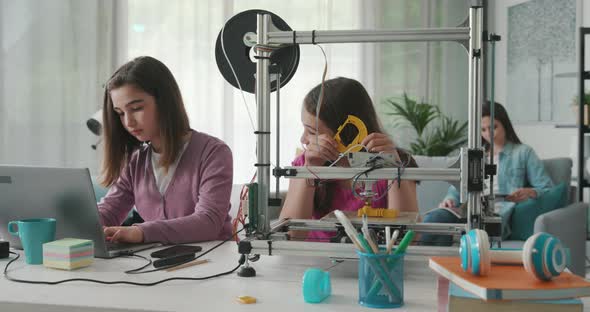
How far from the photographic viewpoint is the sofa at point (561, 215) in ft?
8.53

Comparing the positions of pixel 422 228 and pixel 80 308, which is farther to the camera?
pixel 422 228

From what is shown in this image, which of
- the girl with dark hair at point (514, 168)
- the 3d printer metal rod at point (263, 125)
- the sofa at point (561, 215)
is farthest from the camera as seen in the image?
the girl with dark hair at point (514, 168)

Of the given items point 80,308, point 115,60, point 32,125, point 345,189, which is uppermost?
point 115,60

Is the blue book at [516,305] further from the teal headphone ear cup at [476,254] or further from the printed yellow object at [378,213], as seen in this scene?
the printed yellow object at [378,213]

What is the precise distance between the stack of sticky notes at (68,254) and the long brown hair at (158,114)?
54cm

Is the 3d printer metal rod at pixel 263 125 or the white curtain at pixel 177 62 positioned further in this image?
the white curtain at pixel 177 62

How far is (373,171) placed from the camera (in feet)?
4.00

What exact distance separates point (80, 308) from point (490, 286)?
60 cm

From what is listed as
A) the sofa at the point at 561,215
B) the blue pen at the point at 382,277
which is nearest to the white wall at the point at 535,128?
the sofa at the point at 561,215

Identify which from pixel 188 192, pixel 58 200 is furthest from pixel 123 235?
pixel 188 192

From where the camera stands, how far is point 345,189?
174 centimetres

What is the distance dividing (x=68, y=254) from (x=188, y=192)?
57 cm

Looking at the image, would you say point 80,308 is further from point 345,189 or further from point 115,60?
point 115,60

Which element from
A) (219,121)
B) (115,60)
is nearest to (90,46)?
(115,60)
